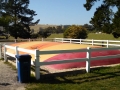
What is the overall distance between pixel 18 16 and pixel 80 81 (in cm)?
4898

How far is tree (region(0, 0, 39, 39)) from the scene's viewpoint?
5103cm

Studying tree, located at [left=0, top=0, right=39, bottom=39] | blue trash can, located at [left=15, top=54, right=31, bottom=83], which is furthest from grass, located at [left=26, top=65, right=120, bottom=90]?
tree, located at [left=0, top=0, right=39, bottom=39]

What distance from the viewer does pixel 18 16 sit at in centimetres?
5419

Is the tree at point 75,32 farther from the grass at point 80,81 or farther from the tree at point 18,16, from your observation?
the grass at point 80,81

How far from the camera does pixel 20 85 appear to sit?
6.98 m

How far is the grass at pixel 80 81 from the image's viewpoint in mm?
6664

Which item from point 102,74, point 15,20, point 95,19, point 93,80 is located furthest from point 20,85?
point 15,20

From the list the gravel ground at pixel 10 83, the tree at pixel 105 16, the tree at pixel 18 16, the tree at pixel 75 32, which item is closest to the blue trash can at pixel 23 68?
the gravel ground at pixel 10 83

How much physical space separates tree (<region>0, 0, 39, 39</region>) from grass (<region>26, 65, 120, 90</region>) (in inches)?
1709

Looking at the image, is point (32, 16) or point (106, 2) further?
point (32, 16)

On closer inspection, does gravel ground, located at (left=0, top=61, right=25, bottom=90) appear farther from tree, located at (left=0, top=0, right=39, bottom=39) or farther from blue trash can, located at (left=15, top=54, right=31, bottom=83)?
tree, located at (left=0, top=0, right=39, bottom=39)

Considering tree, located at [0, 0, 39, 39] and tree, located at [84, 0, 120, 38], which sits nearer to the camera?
tree, located at [84, 0, 120, 38]

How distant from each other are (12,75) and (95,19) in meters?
23.6

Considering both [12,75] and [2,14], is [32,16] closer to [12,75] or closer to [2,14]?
[2,14]
